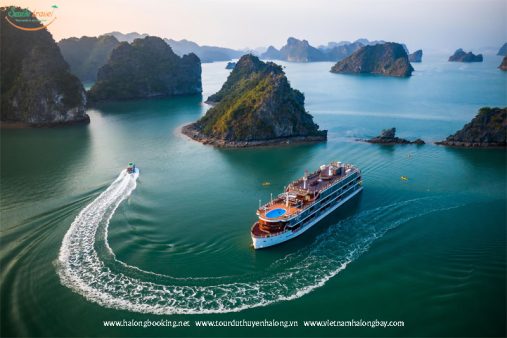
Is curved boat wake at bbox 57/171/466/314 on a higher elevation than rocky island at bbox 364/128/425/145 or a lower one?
lower

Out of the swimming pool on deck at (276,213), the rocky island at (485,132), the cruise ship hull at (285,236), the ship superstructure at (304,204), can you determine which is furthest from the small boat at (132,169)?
the rocky island at (485,132)

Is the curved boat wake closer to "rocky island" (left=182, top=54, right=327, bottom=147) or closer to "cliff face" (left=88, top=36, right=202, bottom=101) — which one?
"rocky island" (left=182, top=54, right=327, bottom=147)

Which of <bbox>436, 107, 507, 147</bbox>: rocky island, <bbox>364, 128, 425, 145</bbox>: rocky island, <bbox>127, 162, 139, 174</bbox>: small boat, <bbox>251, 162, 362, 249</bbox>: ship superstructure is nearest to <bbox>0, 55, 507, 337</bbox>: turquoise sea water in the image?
<bbox>251, 162, 362, 249</bbox>: ship superstructure

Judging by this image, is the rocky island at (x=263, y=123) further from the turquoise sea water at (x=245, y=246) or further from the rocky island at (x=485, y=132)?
the rocky island at (x=485, y=132)

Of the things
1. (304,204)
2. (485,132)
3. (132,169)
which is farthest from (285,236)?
(485,132)

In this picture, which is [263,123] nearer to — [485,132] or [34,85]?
[485,132]
